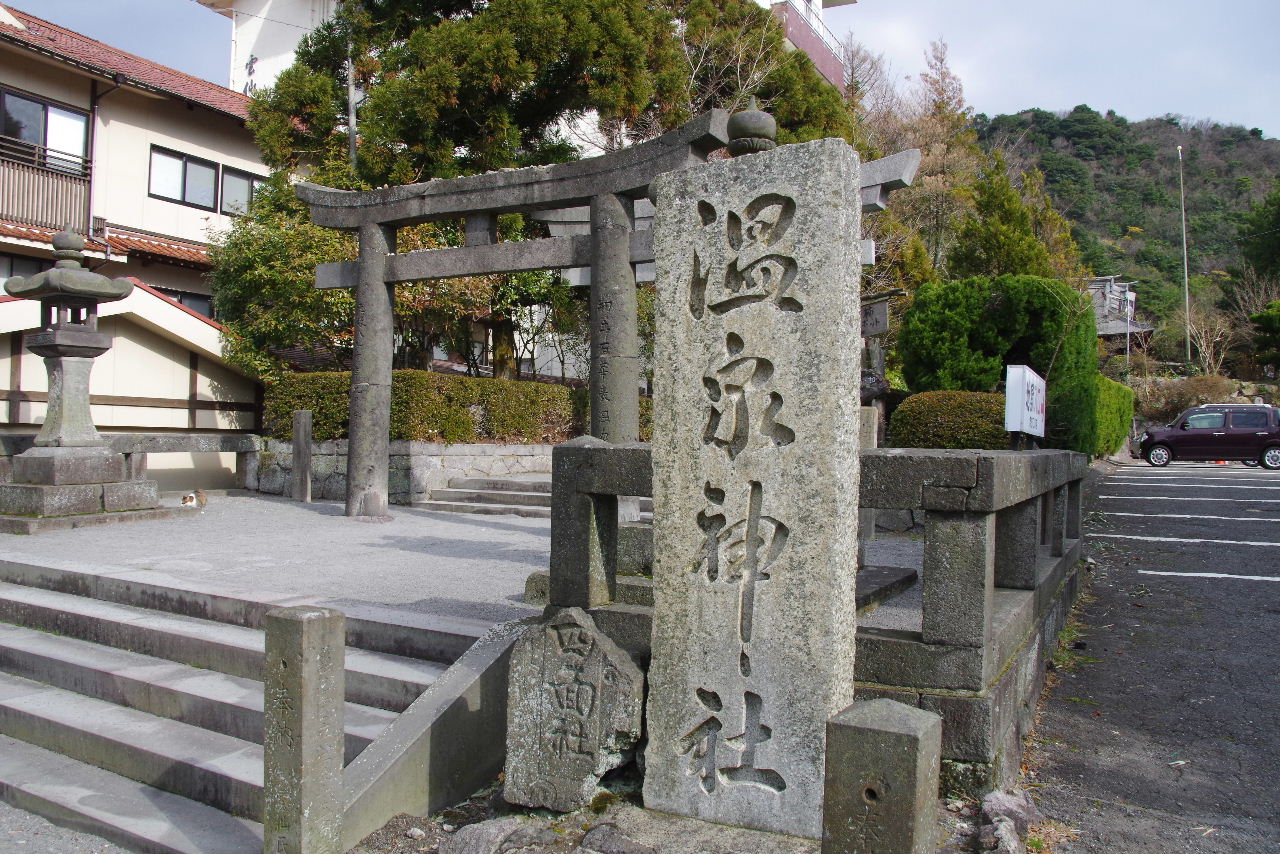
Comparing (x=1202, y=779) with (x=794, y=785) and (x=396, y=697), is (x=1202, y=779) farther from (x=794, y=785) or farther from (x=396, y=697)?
(x=396, y=697)

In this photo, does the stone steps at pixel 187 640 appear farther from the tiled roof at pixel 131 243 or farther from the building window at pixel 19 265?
the building window at pixel 19 265

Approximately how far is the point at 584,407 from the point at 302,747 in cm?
1329

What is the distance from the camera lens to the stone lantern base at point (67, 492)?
936 cm

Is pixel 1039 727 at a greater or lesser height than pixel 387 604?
lesser

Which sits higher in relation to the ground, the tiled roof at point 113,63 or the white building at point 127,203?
the tiled roof at point 113,63

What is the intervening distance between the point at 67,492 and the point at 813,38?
21865mm

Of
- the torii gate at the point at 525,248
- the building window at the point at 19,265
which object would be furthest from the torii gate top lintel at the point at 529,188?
the building window at the point at 19,265

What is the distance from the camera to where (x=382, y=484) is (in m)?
10.7

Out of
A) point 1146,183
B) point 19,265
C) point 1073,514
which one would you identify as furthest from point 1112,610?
point 1146,183

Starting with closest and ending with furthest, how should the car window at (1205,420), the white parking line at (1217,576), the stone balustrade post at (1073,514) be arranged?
1. the stone balustrade post at (1073,514)
2. the white parking line at (1217,576)
3. the car window at (1205,420)

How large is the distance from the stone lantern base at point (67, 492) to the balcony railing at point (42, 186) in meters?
7.15

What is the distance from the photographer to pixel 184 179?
18078 mm

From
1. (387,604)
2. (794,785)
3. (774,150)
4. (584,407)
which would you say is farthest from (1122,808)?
(584,407)

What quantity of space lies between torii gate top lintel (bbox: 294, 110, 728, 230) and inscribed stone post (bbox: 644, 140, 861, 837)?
518 centimetres
